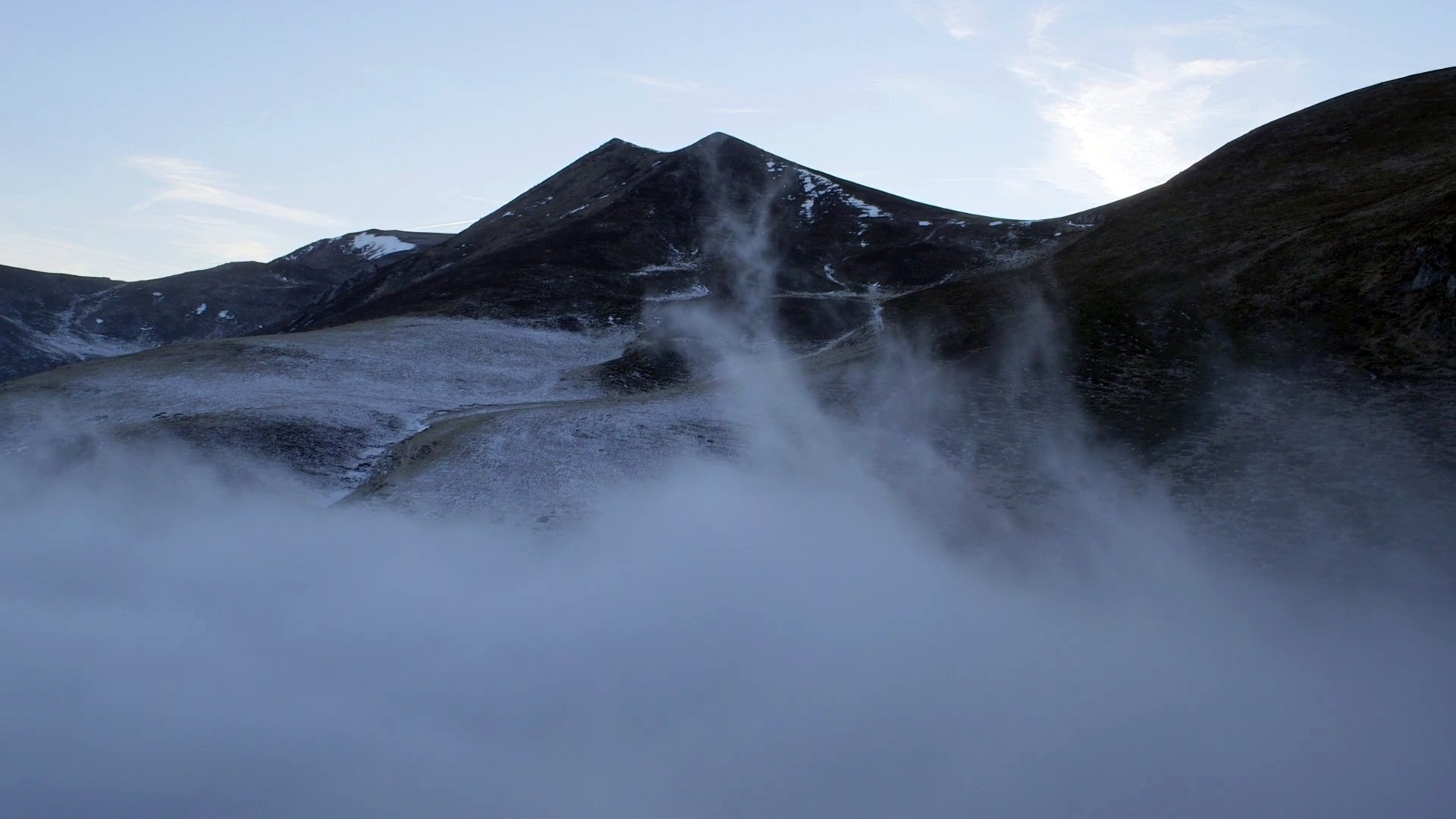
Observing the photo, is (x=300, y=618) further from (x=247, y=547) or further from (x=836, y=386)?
(x=836, y=386)

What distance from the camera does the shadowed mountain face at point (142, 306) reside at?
13712cm

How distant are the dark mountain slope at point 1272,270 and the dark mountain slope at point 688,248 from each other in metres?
20.3

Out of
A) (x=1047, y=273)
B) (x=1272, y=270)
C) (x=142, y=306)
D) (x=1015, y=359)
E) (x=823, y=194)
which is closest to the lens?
(x=1272, y=270)

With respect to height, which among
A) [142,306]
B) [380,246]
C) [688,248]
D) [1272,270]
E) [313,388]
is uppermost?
[380,246]

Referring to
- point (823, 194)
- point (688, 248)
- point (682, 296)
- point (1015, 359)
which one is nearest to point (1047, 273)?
point (1015, 359)

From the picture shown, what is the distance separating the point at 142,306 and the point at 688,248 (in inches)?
4023

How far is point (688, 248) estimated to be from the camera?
11181cm

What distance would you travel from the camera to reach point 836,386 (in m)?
58.4

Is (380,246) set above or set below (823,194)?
below

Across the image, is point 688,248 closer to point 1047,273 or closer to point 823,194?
point 823,194

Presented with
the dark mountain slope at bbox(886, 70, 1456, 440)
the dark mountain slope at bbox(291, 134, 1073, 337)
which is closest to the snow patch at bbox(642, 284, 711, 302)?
the dark mountain slope at bbox(291, 134, 1073, 337)

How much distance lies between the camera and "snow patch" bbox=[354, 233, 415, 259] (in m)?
186

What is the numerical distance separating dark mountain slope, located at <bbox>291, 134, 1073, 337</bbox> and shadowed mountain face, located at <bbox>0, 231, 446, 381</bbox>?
95.6 ft

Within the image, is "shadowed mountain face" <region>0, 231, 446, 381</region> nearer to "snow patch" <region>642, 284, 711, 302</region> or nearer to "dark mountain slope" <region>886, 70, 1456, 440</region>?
"snow patch" <region>642, 284, 711, 302</region>
